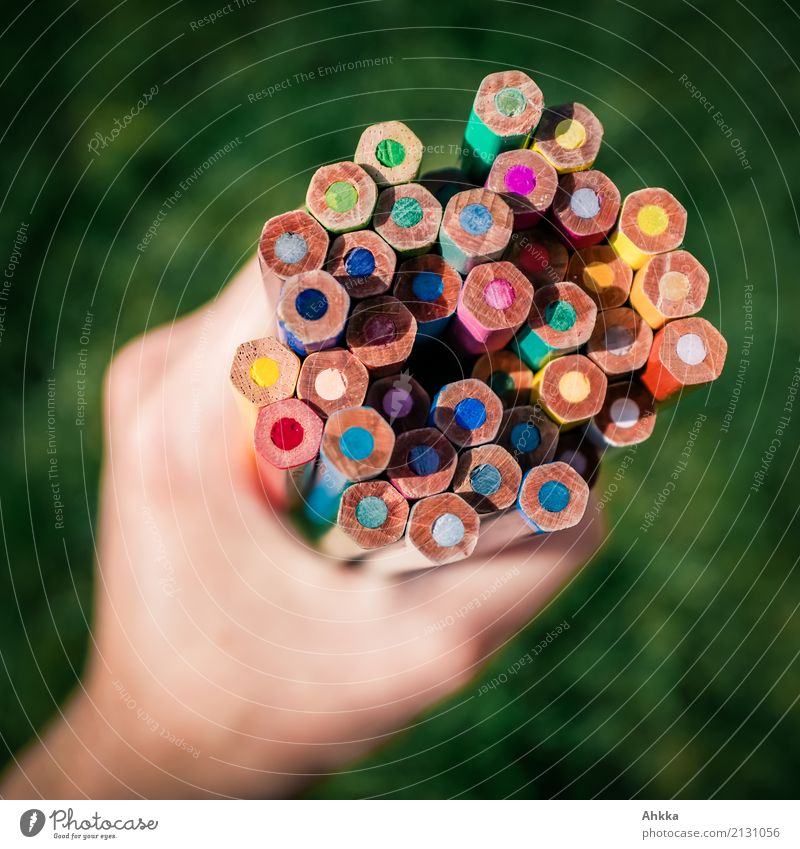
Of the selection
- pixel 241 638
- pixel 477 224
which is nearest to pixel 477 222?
pixel 477 224

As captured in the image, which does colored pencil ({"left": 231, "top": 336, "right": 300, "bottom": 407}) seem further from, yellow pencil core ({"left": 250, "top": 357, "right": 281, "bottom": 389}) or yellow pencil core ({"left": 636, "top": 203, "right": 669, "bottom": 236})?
yellow pencil core ({"left": 636, "top": 203, "right": 669, "bottom": 236})

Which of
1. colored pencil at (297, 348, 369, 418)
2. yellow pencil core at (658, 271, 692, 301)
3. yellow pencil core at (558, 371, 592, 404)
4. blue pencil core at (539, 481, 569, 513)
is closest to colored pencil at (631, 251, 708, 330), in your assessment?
yellow pencil core at (658, 271, 692, 301)

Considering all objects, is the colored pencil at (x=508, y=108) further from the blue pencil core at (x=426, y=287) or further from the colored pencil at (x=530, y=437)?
the colored pencil at (x=530, y=437)

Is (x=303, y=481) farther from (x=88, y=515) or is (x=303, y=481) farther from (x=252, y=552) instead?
(x=88, y=515)

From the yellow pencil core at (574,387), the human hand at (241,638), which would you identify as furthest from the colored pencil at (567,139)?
the human hand at (241,638)

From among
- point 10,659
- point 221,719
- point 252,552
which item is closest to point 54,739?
point 10,659

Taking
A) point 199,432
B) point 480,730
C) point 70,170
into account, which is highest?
point 70,170
